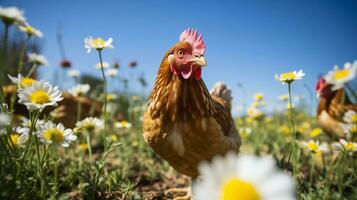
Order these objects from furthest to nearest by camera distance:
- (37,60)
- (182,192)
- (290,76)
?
1. (37,60)
2. (182,192)
3. (290,76)

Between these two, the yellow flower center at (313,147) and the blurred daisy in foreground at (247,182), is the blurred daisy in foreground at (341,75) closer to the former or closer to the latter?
the blurred daisy in foreground at (247,182)

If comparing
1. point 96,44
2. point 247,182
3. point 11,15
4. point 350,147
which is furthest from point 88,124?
point 350,147

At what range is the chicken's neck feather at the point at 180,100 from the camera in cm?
196

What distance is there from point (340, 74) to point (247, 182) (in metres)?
0.78

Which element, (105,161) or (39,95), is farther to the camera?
(105,161)

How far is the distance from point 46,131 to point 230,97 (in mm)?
2216

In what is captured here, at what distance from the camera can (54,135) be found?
4.86 feet

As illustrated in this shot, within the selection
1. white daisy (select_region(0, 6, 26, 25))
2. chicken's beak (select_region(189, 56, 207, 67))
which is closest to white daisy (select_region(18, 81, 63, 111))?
white daisy (select_region(0, 6, 26, 25))

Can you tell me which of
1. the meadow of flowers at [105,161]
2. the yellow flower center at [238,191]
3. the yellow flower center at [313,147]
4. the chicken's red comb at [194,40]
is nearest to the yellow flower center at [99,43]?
the meadow of flowers at [105,161]

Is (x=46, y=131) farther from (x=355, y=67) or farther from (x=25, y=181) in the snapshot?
(x=355, y=67)

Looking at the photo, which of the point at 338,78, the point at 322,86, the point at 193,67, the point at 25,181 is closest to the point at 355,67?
the point at 338,78

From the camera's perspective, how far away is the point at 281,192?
0.78 m

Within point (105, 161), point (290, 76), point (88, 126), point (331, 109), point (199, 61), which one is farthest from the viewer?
point (331, 109)

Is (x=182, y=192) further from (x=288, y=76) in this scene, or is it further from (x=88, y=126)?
(x=288, y=76)
